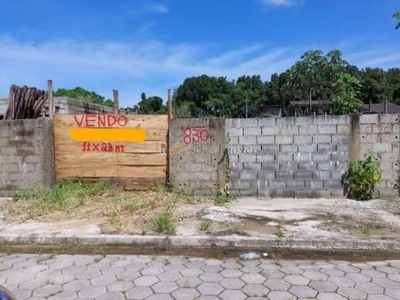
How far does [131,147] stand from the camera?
7504 mm

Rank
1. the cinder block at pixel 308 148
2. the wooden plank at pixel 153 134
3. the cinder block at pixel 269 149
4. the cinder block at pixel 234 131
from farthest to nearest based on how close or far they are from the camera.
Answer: the wooden plank at pixel 153 134 < the cinder block at pixel 234 131 < the cinder block at pixel 269 149 < the cinder block at pixel 308 148

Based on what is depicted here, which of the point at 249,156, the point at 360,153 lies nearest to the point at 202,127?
the point at 249,156

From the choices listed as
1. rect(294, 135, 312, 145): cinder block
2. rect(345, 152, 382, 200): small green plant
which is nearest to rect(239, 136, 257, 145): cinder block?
rect(294, 135, 312, 145): cinder block

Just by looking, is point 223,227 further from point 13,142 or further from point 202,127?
point 13,142

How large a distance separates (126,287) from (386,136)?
18.7 feet

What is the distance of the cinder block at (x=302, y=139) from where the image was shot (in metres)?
7.01

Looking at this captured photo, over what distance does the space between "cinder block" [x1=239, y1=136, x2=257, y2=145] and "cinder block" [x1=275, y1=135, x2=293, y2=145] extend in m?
0.44

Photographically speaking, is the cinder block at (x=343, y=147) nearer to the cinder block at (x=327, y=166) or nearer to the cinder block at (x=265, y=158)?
the cinder block at (x=327, y=166)

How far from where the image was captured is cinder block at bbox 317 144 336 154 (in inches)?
274

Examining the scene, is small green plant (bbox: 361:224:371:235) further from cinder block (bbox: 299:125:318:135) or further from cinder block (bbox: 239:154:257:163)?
cinder block (bbox: 239:154:257:163)

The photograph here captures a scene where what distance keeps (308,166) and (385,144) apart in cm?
150

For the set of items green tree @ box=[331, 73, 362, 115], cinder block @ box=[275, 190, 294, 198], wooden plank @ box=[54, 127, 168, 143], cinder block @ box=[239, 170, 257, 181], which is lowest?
cinder block @ box=[275, 190, 294, 198]

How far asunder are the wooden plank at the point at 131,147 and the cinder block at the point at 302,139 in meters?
2.69

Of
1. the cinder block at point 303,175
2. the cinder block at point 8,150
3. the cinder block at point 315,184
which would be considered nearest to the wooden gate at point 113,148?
the cinder block at point 8,150
